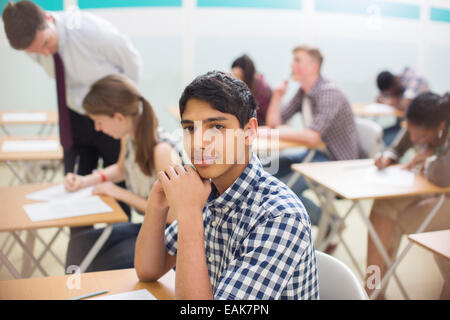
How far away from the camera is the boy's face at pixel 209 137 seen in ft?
3.22

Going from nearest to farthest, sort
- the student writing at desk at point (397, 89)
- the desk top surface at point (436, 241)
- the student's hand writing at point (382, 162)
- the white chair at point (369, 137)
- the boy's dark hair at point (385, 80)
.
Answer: the desk top surface at point (436, 241) < the student's hand writing at point (382, 162) < the white chair at point (369, 137) < the student writing at desk at point (397, 89) < the boy's dark hair at point (385, 80)

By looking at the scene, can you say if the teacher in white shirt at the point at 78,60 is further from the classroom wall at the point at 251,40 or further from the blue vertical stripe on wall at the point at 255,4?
the blue vertical stripe on wall at the point at 255,4

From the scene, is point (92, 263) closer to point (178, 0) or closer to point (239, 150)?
point (239, 150)

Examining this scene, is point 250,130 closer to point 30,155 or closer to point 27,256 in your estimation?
point 27,256

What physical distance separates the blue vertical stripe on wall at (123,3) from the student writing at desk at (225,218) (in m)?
2.89

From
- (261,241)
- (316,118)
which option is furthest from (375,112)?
(261,241)

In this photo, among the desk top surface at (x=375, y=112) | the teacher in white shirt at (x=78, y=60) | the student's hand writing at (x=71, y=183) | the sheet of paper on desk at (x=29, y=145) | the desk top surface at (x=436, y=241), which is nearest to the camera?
the desk top surface at (x=436, y=241)

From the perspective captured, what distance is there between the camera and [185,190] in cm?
94

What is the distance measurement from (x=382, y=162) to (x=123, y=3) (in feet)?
9.02

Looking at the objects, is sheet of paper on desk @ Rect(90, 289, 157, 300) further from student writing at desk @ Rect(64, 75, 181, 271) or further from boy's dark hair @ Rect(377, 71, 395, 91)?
boy's dark hair @ Rect(377, 71, 395, 91)

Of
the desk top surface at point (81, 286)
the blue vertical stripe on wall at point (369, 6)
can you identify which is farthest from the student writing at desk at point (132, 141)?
the blue vertical stripe on wall at point (369, 6)

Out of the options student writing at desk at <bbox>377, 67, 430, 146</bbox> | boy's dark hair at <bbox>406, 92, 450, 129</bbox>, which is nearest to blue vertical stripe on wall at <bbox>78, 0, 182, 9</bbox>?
student writing at desk at <bbox>377, 67, 430, 146</bbox>

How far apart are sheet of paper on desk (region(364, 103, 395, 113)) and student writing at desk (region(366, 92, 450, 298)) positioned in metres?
2.05
